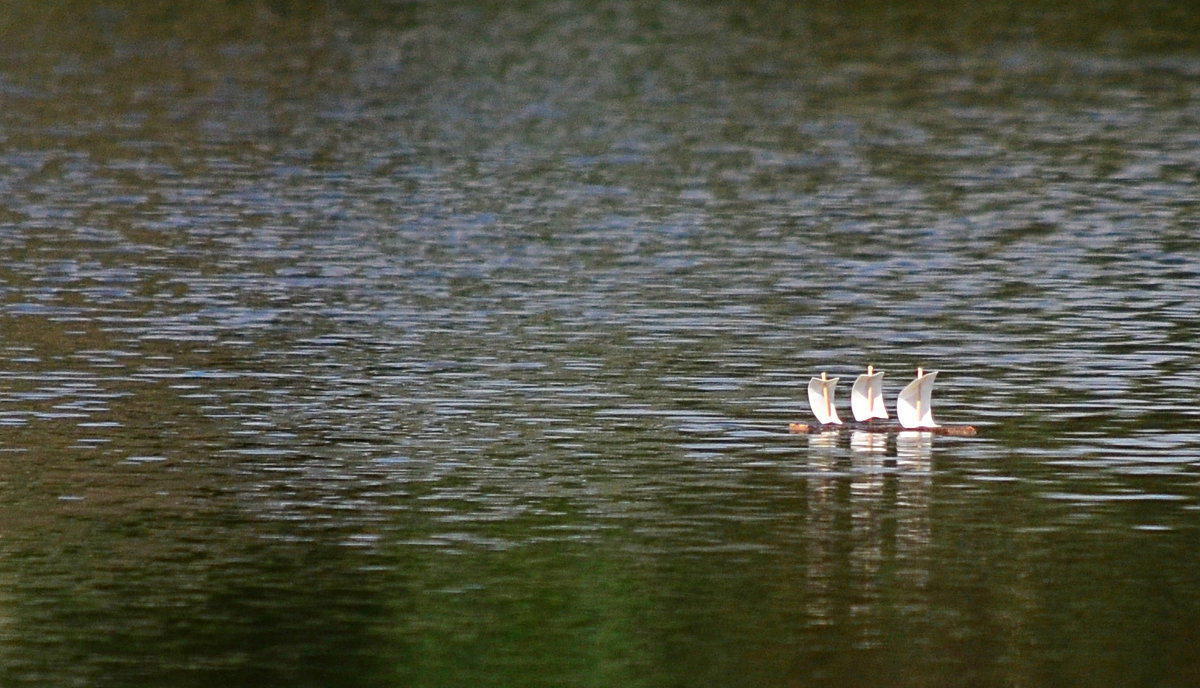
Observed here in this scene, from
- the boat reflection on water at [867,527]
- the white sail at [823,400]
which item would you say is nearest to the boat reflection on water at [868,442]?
the boat reflection on water at [867,527]

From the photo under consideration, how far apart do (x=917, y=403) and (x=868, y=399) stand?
0.85 meters

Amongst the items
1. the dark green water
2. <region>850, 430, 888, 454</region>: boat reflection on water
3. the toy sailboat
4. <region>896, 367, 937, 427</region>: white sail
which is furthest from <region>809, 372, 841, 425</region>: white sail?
<region>896, 367, 937, 427</region>: white sail

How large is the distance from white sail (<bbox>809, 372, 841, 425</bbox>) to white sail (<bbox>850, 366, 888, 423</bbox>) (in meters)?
0.36

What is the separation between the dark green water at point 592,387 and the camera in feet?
72.2

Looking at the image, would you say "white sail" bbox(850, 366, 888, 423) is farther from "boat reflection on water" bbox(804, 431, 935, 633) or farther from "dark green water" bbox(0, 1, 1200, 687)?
"dark green water" bbox(0, 1, 1200, 687)

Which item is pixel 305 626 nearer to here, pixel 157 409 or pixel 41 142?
pixel 157 409

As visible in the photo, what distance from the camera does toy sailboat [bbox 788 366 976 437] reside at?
1180 inches

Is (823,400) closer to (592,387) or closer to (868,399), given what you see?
(868,399)

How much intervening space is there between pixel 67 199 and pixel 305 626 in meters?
34.0

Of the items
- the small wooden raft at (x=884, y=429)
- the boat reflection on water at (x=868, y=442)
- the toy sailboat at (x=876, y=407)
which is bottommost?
the boat reflection on water at (x=868, y=442)

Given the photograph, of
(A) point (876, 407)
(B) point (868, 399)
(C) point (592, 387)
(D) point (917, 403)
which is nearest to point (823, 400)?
(B) point (868, 399)

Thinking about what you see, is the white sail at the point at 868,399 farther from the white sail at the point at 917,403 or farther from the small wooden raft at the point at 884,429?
the white sail at the point at 917,403

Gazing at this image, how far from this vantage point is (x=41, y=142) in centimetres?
6481

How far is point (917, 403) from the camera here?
3005cm
